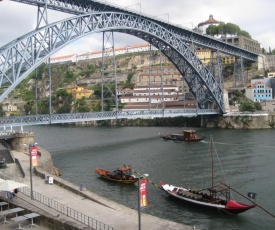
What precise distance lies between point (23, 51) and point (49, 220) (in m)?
25.2

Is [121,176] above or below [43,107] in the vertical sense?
below

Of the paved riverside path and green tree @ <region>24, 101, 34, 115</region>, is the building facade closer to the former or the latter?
green tree @ <region>24, 101, 34, 115</region>

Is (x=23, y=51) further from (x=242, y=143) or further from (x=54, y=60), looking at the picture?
(x=54, y=60)

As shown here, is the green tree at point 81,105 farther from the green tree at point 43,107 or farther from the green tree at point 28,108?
the green tree at point 28,108

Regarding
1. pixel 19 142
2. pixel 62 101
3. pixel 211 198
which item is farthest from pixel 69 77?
pixel 211 198

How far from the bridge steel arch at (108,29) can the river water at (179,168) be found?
10.3m

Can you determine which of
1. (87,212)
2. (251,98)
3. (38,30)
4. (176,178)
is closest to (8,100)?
(251,98)

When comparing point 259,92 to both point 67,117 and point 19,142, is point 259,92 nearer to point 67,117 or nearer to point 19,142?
point 67,117

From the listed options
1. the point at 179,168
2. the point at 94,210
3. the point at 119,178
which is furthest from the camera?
the point at 179,168

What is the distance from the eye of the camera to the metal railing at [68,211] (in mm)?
16453

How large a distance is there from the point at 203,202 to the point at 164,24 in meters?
42.7

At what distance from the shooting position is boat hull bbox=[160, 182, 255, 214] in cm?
2192

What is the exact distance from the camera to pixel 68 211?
18406 millimetres

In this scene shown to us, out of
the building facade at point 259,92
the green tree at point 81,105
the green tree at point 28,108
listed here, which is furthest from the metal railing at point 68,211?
the green tree at point 28,108
